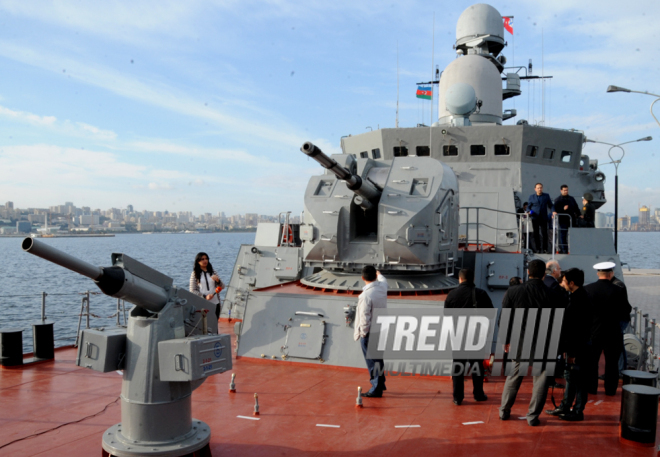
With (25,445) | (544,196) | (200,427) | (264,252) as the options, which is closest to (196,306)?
(200,427)

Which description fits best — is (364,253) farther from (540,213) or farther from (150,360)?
(150,360)

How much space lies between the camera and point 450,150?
12.7 meters

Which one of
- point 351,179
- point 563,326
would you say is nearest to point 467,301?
point 563,326

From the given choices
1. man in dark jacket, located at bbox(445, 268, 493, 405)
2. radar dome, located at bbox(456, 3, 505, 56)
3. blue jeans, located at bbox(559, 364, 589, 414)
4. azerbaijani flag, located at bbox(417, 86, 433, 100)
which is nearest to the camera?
blue jeans, located at bbox(559, 364, 589, 414)

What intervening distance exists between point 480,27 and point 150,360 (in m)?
14.5

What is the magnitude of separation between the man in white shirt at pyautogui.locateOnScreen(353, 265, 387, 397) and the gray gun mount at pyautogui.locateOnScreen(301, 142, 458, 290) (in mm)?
1373

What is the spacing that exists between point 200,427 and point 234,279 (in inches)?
288

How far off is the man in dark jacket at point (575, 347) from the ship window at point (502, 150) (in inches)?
288

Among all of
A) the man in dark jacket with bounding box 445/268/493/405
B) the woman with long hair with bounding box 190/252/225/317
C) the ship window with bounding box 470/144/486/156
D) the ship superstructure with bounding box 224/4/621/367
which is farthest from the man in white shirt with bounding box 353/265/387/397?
the ship window with bounding box 470/144/486/156

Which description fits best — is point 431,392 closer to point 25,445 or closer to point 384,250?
point 384,250

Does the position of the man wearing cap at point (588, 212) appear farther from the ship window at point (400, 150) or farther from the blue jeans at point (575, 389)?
the blue jeans at point (575, 389)

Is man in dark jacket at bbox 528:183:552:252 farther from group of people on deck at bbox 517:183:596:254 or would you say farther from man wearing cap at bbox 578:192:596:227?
man wearing cap at bbox 578:192:596:227

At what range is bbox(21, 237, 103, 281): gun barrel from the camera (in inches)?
139

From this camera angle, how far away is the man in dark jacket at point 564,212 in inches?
385
